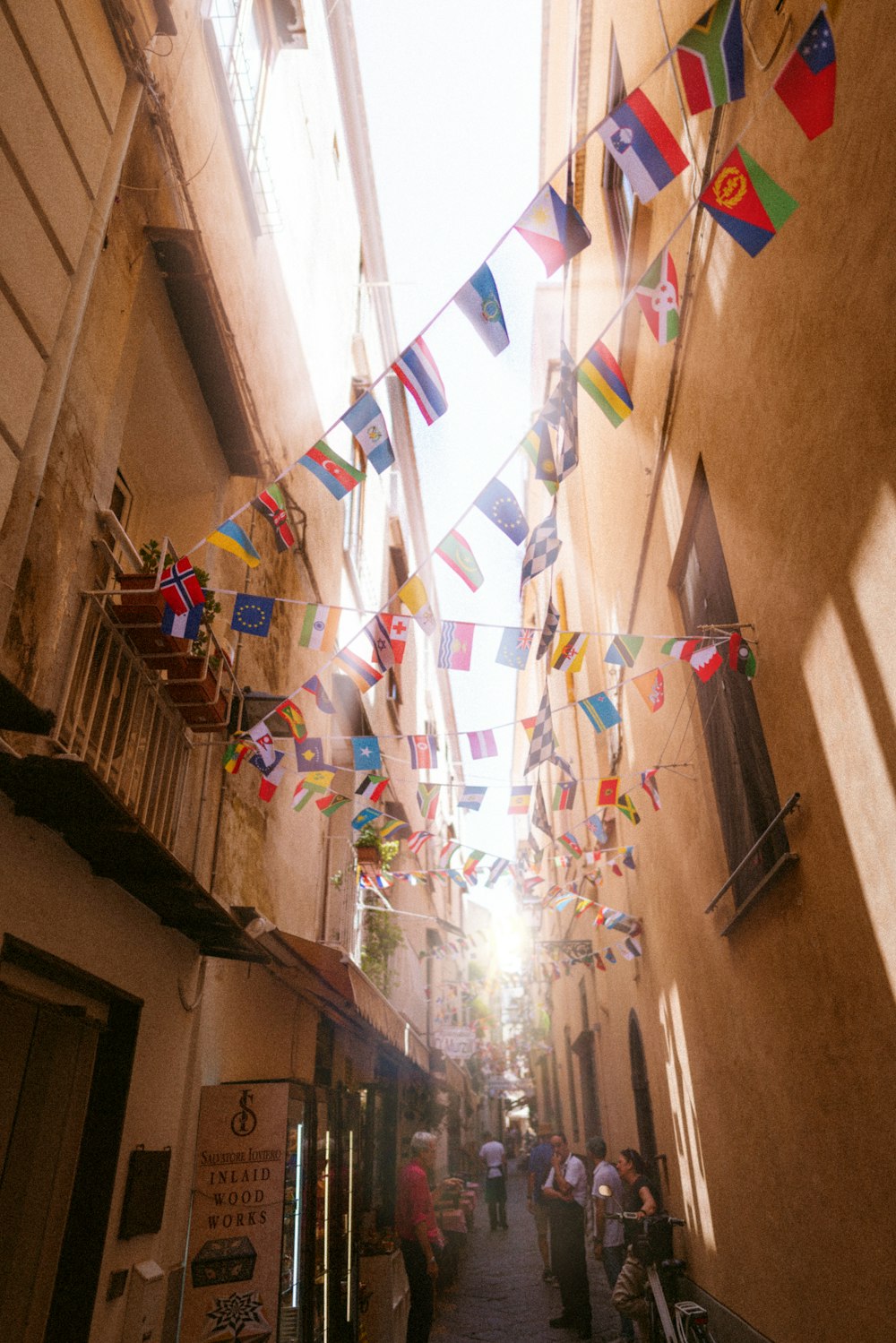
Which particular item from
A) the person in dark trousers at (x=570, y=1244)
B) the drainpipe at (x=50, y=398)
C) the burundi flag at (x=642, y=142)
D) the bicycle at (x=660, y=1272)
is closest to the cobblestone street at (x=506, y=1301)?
the person in dark trousers at (x=570, y=1244)

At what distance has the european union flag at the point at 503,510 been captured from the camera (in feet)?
16.1

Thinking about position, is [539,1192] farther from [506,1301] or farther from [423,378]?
[423,378]

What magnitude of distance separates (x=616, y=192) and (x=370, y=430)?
594cm

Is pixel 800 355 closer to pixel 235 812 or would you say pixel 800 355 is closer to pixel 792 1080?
pixel 792 1080

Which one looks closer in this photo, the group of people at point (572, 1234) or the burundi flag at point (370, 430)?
the burundi flag at point (370, 430)

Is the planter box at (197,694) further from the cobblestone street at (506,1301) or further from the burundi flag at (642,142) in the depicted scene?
A: the cobblestone street at (506,1301)

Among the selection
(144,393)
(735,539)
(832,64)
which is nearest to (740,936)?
(735,539)

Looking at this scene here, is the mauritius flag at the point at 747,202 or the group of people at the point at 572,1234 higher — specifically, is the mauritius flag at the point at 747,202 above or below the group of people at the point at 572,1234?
above

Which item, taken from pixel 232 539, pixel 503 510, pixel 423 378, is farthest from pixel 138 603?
pixel 503 510

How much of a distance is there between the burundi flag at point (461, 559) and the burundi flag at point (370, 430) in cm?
59

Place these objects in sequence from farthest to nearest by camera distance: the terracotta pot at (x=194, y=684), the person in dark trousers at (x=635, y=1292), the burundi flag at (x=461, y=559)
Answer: the person in dark trousers at (x=635, y=1292), the burundi flag at (x=461, y=559), the terracotta pot at (x=194, y=684)

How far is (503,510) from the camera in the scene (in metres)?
4.92

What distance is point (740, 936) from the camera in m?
5.46

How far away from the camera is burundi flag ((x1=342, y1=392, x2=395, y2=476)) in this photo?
447 centimetres
